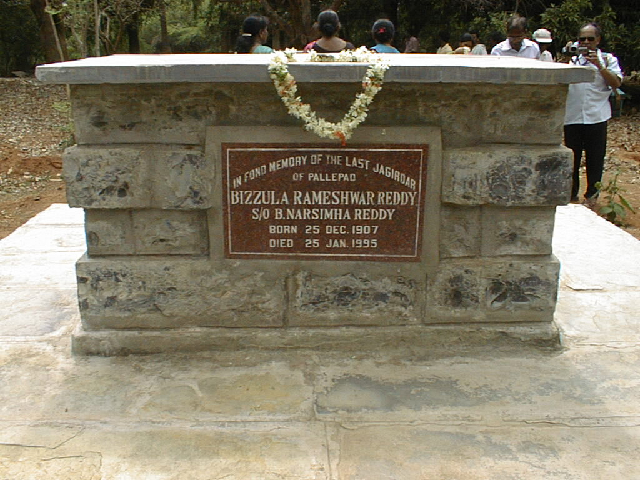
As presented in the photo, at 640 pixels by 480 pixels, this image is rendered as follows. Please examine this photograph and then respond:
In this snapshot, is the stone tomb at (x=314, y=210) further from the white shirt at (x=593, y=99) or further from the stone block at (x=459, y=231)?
the white shirt at (x=593, y=99)

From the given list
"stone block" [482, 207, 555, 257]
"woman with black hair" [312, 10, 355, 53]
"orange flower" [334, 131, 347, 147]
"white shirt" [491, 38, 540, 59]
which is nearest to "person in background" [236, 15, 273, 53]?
"woman with black hair" [312, 10, 355, 53]

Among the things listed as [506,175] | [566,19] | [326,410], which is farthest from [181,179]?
[566,19]

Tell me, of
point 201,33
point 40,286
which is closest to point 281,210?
point 40,286

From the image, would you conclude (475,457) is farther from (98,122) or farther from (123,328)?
(98,122)

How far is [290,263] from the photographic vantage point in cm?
317

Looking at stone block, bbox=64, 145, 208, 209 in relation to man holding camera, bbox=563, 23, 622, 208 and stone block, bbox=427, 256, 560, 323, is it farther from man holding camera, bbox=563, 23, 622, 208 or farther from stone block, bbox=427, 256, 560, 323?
man holding camera, bbox=563, 23, 622, 208

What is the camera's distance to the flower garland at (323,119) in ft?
8.96

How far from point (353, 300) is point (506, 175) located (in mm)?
933

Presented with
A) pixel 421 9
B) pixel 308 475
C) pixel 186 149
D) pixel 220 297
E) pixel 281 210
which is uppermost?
pixel 421 9

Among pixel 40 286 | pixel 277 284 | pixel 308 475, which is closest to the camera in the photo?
pixel 308 475

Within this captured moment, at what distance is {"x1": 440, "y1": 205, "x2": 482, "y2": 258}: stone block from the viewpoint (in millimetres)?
3121

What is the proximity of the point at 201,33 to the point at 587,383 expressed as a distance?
28.6 metres

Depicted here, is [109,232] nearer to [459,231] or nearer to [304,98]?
[304,98]

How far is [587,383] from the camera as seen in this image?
9.70 ft
